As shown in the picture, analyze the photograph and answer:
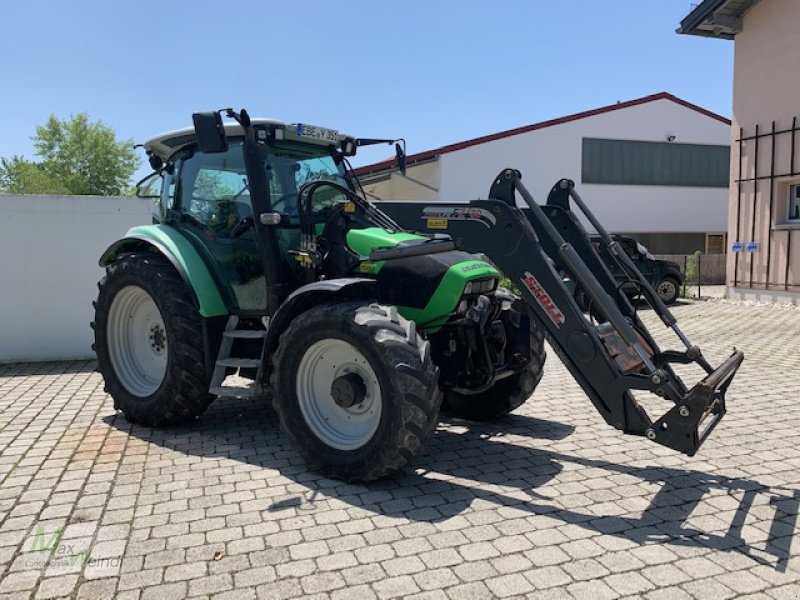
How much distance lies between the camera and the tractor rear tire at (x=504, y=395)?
5.44m

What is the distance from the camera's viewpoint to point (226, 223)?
5648mm

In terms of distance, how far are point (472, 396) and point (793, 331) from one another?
8087 mm

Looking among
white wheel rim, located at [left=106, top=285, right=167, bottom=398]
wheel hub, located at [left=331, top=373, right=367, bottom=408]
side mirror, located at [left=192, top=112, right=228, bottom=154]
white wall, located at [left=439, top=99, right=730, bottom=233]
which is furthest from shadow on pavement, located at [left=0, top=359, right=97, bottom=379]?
white wall, located at [left=439, top=99, right=730, bottom=233]

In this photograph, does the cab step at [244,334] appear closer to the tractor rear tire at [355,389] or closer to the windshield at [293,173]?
the tractor rear tire at [355,389]

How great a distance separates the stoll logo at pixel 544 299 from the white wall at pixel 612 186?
1846 centimetres

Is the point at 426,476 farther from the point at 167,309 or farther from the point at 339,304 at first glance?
the point at 167,309

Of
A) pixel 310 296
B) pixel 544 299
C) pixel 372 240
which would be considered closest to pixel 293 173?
pixel 372 240

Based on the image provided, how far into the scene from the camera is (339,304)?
173 inches

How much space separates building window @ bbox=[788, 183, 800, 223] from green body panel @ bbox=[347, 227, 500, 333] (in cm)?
1227

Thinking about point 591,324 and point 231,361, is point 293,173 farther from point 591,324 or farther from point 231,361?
point 591,324

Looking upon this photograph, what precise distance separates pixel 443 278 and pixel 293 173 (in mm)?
1690

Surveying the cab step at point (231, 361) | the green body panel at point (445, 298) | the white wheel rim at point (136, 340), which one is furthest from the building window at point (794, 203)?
the white wheel rim at point (136, 340)

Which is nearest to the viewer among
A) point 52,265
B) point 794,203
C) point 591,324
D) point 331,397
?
point 591,324

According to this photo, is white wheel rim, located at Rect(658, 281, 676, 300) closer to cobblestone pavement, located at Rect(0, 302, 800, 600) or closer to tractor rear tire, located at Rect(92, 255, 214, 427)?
cobblestone pavement, located at Rect(0, 302, 800, 600)
